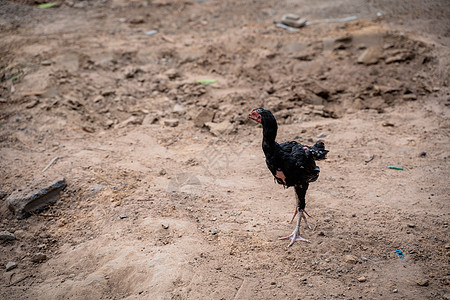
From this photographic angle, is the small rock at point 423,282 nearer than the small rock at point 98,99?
Yes

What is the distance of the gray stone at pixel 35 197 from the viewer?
438 cm

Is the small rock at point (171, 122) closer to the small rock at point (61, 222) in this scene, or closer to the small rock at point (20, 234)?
the small rock at point (61, 222)

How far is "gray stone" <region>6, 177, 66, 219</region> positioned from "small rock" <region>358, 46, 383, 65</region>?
6397mm

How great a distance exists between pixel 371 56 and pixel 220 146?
4.16 metres

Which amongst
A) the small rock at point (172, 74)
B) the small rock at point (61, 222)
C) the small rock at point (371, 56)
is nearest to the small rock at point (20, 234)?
the small rock at point (61, 222)

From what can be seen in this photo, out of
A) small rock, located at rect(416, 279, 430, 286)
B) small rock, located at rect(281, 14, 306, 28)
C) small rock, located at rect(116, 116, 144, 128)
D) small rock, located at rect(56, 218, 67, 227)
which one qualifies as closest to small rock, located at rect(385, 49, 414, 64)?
Answer: small rock, located at rect(281, 14, 306, 28)

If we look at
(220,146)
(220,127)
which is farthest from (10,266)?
(220,127)

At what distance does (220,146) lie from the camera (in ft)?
19.5

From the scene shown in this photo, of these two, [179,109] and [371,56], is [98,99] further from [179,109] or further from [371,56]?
[371,56]

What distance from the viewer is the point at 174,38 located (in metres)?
9.23

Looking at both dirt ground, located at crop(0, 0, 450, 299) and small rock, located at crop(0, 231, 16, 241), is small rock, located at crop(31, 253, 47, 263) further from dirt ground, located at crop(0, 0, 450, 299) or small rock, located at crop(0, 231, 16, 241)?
small rock, located at crop(0, 231, 16, 241)

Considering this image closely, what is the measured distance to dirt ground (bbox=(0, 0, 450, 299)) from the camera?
11.3 ft

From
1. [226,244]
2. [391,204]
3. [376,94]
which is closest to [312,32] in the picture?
[376,94]

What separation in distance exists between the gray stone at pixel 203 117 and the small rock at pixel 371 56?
11.8 feet
